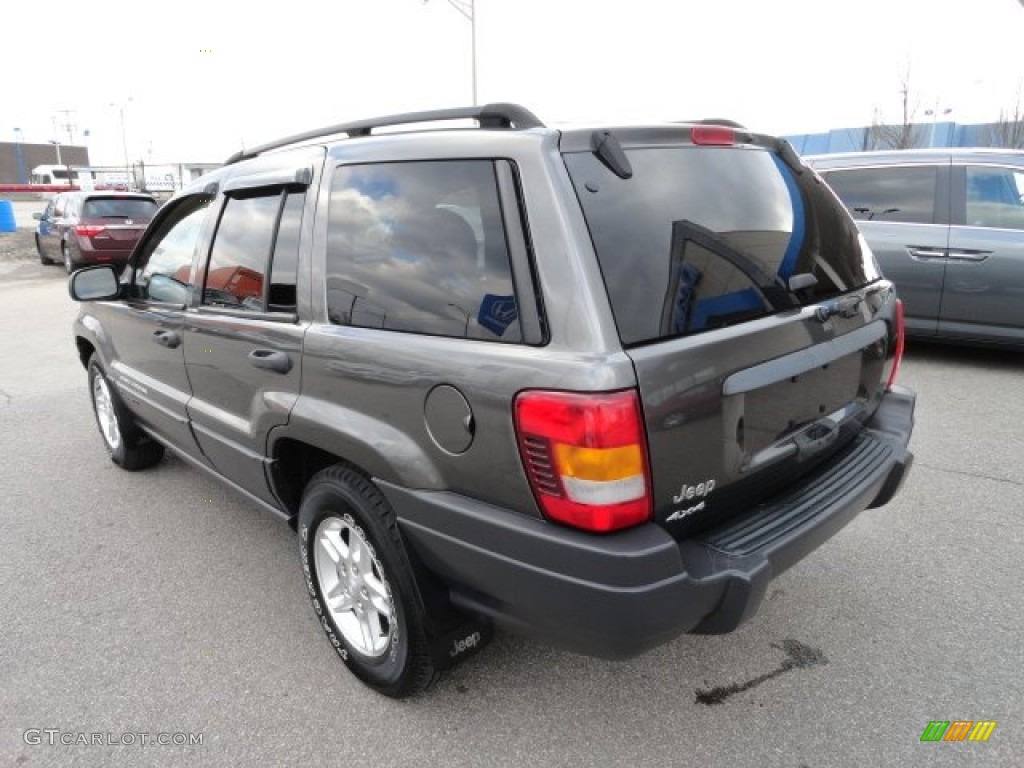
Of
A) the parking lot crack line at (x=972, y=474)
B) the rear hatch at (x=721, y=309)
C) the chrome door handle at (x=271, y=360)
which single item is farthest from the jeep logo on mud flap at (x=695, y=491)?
the parking lot crack line at (x=972, y=474)

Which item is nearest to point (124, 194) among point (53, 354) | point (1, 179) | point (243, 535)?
point (53, 354)

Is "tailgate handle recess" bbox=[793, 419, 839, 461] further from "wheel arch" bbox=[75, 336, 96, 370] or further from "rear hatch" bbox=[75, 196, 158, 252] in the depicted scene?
"rear hatch" bbox=[75, 196, 158, 252]

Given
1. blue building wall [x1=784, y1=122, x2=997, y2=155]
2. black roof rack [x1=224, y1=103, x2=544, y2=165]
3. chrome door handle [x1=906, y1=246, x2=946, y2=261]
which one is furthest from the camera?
blue building wall [x1=784, y1=122, x2=997, y2=155]

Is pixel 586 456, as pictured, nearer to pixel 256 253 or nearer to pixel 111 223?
pixel 256 253

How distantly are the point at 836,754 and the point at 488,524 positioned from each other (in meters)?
1.29

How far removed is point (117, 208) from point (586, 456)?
14715 millimetres

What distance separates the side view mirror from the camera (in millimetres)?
3775

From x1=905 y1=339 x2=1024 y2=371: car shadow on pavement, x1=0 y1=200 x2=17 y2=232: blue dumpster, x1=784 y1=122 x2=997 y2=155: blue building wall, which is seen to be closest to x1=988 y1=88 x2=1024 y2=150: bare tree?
x1=784 y1=122 x2=997 y2=155: blue building wall

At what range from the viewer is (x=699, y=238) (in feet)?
6.70

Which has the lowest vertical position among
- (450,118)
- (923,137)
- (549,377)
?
(549,377)

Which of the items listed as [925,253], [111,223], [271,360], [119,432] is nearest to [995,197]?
[925,253]

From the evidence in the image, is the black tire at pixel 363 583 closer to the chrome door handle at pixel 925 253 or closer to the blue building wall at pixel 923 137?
the chrome door handle at pixel 925 253

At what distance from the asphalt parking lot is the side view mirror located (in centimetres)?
120

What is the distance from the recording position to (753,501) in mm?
2217
